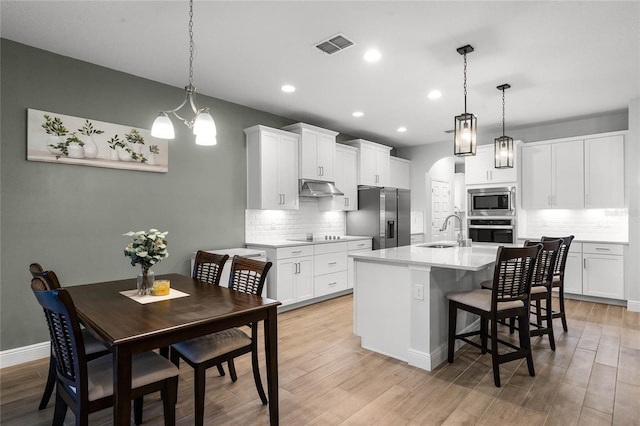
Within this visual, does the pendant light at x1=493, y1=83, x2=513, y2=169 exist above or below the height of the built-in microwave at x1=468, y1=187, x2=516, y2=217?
above

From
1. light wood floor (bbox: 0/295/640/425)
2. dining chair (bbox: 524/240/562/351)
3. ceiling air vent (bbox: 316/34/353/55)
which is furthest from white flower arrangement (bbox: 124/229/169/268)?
dining chair (bbox: 524/240/562/351)

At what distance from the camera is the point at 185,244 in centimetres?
425

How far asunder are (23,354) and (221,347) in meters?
2.25

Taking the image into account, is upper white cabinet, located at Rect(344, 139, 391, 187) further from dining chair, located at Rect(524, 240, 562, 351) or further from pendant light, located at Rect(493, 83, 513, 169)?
dining chair, located at Rect(524, 240, 562, 351)

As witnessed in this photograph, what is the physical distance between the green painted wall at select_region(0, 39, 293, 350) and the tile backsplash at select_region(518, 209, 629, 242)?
5.05 metres

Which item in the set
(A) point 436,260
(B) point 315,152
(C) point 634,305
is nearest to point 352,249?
(B) point 315,152

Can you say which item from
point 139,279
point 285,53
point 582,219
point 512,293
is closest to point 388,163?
point 582,219

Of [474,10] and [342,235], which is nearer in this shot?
[474,10]

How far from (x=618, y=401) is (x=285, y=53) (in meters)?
3.70

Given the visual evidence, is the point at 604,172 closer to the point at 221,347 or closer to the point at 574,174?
the point at 574,174

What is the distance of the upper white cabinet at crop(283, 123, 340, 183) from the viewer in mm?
5211

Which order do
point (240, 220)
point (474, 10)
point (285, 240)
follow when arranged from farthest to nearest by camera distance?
point (285, 240)
point (240, 220)
point (474, 10)

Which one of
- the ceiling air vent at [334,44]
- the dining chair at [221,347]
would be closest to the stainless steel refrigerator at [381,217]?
the ceiling air vent at [334,44]

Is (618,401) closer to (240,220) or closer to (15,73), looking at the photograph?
(240,220)
